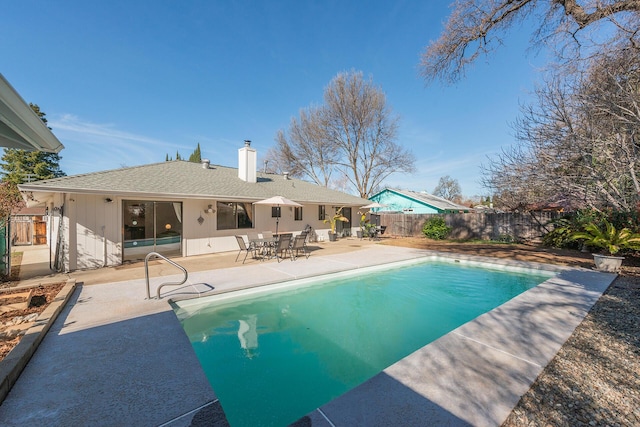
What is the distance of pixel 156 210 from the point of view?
1009 cm

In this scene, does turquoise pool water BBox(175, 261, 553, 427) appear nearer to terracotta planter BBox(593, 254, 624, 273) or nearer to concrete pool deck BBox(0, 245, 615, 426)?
concrete pool deck BBox(0, 245, 615, 426)

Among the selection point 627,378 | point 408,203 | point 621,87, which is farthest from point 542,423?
point 408,203

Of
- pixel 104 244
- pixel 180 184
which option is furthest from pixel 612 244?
pixel 104 244

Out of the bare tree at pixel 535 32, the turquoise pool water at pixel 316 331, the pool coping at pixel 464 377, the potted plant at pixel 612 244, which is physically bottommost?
the turquoise pool water at pixel 316 331

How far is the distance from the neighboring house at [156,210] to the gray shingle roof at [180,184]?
0.02 m

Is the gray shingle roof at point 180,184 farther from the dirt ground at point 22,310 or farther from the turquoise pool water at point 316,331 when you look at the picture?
the turquoise pool water at point 316,331

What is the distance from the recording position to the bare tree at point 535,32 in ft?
21.2

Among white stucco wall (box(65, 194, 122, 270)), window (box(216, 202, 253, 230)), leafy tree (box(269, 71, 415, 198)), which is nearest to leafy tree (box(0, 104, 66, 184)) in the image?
leafy tree (box(269, 71, 415, 198))

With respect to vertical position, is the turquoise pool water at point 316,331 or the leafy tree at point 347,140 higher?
the leafy tree at point 347,140

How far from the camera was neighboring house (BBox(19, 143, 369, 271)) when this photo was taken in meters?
8.27

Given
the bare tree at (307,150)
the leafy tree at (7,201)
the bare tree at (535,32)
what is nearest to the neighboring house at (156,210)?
the leafy tree at (7,201)

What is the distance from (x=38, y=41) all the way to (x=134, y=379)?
12.1m

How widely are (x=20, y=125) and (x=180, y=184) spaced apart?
8135mm

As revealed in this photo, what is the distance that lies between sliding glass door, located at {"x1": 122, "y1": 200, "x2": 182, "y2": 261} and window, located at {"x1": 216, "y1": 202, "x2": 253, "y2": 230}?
Result: 165 cm
